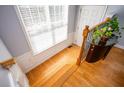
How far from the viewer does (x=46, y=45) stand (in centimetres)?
254

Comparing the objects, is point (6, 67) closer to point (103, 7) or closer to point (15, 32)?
point (15, 32)

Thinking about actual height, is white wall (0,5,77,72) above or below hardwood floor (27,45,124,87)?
above

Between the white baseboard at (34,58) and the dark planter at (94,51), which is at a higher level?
the dark planter at (94,51)

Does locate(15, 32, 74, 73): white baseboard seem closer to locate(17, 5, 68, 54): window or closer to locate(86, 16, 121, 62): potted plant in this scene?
locate(17, 5, 68, 54): window

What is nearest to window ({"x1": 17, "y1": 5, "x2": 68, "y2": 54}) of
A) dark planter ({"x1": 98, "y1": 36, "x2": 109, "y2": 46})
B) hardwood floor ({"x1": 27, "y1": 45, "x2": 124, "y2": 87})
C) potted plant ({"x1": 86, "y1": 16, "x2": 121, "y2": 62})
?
hardwood floor ({"x1": 27, "y1": 45, "x2": 124, "y2": 87})

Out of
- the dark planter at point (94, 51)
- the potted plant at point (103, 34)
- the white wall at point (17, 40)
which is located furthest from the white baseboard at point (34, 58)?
the potted plant at point (103, 34)

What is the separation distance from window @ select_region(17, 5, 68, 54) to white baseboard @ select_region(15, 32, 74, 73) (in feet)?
0.53

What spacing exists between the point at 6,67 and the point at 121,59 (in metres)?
2.77

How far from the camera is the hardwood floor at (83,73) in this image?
5.58 feet

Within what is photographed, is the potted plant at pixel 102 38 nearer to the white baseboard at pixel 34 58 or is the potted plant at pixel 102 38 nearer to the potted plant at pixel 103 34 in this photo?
the potted plant at pixel 103 34

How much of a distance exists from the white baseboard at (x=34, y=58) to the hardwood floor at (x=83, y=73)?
151 mm

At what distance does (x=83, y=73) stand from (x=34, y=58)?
1471mm

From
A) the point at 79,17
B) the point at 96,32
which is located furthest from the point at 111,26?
the point at 79,17

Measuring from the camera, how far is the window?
185cm
